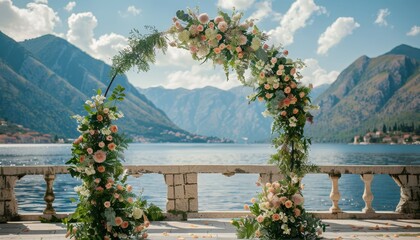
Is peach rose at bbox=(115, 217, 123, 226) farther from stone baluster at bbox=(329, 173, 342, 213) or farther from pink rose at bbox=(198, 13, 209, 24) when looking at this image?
stone baluster at bbox=(329, 173, 342, 213)

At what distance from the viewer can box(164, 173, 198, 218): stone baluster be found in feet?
31.7

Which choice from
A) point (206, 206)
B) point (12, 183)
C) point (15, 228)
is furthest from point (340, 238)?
point (206, 206)

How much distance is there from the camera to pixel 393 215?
31.4 feet

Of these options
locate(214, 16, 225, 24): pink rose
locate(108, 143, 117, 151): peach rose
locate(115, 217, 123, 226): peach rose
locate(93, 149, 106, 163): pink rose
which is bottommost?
locate(115, 217, 123, 226): peach rose

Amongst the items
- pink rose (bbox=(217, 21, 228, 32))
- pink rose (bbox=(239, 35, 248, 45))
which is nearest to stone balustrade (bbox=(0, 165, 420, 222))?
pink rose (bbox=(239, 35, 248, 45))

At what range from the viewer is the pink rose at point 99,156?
6316 millimetres

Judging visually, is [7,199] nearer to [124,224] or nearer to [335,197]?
[124,224]

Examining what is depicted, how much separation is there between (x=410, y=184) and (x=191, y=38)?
6.56 m

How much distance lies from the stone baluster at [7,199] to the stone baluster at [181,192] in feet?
11.6

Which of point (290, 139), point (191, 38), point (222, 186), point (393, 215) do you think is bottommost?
point (222, 186)

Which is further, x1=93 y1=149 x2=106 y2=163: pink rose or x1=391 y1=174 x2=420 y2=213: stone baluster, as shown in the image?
Answer: x1=391 y1=174 x2=420 y2=213: stone baluster

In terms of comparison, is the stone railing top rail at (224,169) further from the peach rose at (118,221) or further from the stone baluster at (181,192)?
the peach rose at (118,221)

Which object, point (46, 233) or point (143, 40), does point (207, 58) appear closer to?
point (143, 40)

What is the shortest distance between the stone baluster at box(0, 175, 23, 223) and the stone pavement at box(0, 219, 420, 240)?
0.29m
